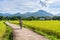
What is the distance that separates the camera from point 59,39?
13.8m

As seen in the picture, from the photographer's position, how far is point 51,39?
44.0ft

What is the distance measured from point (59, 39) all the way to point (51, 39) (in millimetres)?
735
